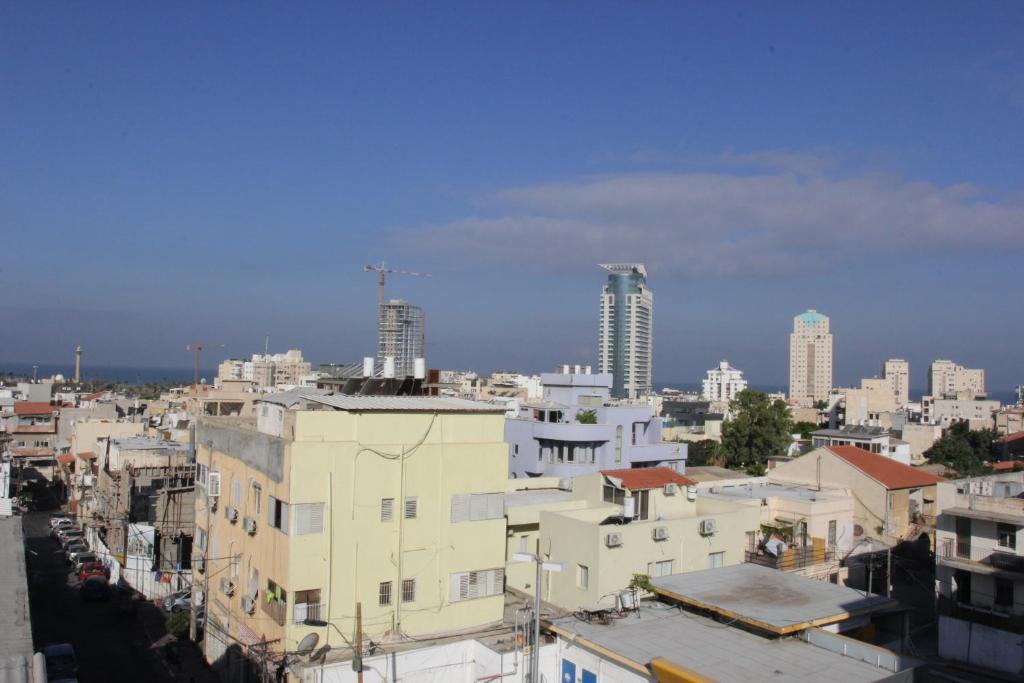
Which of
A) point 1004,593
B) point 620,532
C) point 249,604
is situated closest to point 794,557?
point 1004,593

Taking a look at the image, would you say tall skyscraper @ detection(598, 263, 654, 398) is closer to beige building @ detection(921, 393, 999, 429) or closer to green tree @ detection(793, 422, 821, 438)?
beige building @ detection(921, 393, 999, 429)

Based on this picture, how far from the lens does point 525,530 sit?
923 inches

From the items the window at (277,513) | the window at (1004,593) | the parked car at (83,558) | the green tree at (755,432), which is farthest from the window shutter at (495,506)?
the green tree at (755,432)

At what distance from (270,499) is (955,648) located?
1782 centimetres

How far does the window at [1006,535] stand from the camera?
21.8 meters

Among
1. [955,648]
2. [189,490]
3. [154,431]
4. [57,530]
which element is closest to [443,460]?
[955,648]

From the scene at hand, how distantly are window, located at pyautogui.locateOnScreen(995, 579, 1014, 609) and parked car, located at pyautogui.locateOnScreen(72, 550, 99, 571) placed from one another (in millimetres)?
32270

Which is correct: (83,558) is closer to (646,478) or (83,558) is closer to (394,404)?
(394,404)

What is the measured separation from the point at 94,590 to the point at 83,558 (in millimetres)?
5641

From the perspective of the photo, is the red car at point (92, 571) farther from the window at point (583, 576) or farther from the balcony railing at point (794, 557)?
the balcony railing at point (794, 557)

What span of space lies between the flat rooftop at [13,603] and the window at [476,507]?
8.65m

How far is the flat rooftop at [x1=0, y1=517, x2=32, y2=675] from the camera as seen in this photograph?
13547mm

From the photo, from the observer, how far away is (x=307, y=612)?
17031 millimetres

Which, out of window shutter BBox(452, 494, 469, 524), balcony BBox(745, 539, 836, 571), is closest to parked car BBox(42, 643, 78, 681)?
window shutter BBox(452, 494, 469, 524)
